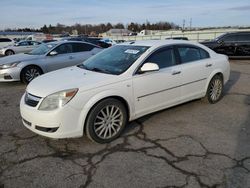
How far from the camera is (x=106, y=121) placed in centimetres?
413

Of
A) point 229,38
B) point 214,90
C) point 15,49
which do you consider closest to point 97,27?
point 15,49

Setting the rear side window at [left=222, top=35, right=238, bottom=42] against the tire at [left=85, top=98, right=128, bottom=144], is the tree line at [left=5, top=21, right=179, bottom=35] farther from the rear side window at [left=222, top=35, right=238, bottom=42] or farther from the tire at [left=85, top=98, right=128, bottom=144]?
the tire at [left=85, top=98, right=128, bottom=144]

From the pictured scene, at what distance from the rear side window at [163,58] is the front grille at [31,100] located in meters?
1.93

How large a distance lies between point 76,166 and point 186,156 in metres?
1.52

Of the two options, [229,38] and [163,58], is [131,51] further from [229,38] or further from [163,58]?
[229,38]

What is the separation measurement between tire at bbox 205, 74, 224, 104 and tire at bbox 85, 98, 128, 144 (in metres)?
2.48

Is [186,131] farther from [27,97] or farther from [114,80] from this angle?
[27,97]

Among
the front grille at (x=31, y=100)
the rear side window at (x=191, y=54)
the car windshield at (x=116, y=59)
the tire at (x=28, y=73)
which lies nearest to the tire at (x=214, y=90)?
the rear side window at (x=191, y=54)

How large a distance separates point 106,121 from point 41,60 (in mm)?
5366

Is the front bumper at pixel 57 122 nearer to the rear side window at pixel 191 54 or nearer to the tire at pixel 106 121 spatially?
the tire at pixel 106 121

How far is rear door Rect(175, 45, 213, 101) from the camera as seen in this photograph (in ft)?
17.2

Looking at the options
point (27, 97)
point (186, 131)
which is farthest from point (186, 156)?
point (27, 97)

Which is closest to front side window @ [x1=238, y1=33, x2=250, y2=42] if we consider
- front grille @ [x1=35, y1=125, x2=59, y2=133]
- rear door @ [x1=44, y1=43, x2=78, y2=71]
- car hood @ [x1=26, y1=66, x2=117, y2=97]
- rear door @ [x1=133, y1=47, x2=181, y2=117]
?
rear door @ [x1=44, y1=43, x2=78, y2=71]

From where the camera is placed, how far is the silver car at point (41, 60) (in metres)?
8.30
